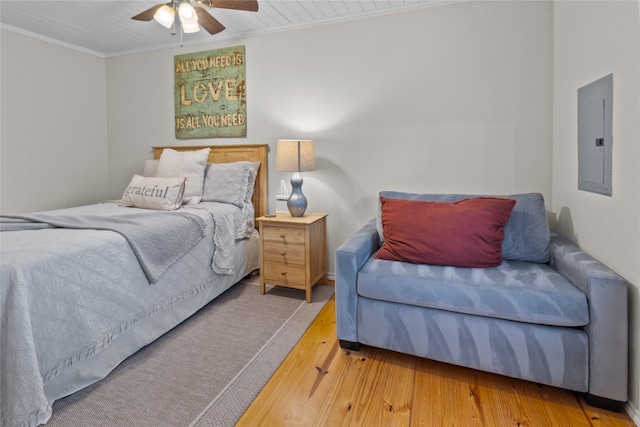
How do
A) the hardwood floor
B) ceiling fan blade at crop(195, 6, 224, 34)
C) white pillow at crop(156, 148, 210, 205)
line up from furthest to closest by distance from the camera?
white pillow at crop(156, 148, 210, 205) → ceiling fan blade at crop(195, 6, 224, 34) → the hardwood floor

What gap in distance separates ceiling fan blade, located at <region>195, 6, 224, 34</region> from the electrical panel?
2413mm

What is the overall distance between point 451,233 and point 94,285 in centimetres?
191

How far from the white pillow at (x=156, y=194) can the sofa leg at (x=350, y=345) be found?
5.72 feet

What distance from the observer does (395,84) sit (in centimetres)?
289

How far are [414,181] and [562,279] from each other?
1.37m

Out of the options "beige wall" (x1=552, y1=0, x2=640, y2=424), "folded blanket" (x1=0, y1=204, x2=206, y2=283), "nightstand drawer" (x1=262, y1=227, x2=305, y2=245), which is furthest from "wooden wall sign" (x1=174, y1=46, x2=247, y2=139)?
"beige wall" (x1=552, y1=0, x2=640, y2=424)

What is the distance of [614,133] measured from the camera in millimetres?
1675

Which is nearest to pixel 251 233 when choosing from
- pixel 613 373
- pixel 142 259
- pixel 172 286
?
pixel 172 286

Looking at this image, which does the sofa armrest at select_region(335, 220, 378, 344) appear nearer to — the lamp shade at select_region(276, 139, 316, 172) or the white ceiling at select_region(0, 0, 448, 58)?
the lamp shade at select_region(276, 139, 316, 172)

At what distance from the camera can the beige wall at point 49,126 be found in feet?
10.7

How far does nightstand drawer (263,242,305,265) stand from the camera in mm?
2777

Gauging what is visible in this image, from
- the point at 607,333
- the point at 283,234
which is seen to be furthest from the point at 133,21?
the point at 607,333

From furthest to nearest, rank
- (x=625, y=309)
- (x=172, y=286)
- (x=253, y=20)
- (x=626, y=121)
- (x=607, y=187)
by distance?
(x=253, y=20), (x=172, y=286), (x=607, y=187), (x=626, y=121), (x=625, y=309)

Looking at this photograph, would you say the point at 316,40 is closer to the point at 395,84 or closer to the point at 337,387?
the point at 395,84
